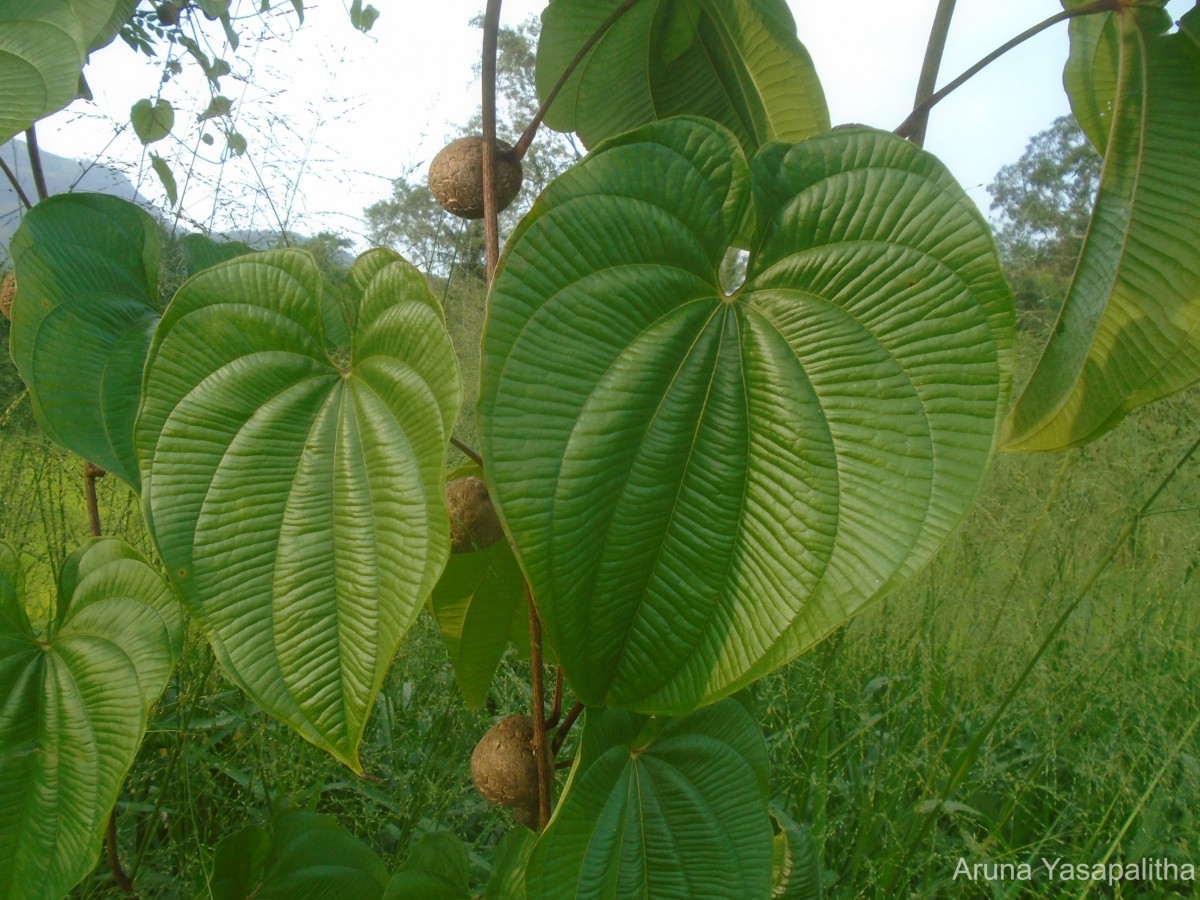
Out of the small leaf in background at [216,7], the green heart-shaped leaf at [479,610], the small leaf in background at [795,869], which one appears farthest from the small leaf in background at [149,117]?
the small leaf in background at [795,869]

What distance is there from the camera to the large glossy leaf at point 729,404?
0.36 meters

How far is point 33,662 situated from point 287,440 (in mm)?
390

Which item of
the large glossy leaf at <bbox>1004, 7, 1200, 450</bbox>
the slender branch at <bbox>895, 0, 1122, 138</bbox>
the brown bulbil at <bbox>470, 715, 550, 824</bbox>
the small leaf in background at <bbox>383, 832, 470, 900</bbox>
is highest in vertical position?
the slender branch at <bbox>895, 0, 1122, 138</bbox>

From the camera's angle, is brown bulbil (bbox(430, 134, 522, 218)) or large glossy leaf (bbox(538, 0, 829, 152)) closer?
brown bulbil (bbox(430, 134, 522, 218))

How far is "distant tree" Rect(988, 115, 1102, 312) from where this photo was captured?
10.2ft

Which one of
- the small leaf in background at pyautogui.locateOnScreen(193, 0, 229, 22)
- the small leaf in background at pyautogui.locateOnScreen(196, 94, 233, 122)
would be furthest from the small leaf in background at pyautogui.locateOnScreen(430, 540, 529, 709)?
the small leaf in background at pyautogui.locateOnScreen(196, 94, 233, 122)

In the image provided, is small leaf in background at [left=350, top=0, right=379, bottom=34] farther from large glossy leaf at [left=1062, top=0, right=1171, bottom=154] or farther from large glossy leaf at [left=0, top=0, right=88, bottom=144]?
large glossy leaf at [left=1062, top=0, right=1171, bottom=154]

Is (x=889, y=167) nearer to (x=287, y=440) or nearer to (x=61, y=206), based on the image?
(x=287, y=440)

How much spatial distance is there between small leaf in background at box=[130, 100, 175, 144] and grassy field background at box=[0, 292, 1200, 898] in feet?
1.74

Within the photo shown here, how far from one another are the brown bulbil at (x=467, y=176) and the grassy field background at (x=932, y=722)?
0.80 m

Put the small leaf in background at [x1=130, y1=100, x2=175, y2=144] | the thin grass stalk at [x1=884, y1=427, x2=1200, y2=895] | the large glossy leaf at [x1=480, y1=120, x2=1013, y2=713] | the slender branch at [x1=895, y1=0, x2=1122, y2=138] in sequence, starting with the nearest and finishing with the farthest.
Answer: the large glossy leaf at [x1=480, y1=120, x2=1013, y2=713] → the slender branch at [x1=895, y1=0, x2=1122, y2=138] → the thin grass stalk at [x1=884, y1=427, x2=1200, y2=895] → the small leaf in background at [x1=130, y1=100, x2=175, y2=144]


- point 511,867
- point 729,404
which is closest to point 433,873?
point 511,867

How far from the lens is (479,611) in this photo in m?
0.69

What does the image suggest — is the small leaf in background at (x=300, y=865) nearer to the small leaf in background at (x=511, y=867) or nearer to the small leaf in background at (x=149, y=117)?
the small leaf in background at (x=511, y=867)
